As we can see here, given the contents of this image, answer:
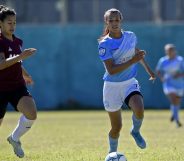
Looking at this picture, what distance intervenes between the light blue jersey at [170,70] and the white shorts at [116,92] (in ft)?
35.4

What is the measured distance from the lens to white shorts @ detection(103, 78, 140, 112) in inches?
432

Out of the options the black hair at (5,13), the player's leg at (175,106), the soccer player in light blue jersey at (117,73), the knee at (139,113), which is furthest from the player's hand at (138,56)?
the player's leg at (175,106)

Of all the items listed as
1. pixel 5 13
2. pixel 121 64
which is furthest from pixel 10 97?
pixel 121 64

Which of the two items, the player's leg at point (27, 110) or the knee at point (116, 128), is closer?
the player's leg at point (27, 110)

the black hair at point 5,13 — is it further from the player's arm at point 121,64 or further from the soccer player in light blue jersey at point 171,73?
the soccer player in light blue jersey at point 171,73

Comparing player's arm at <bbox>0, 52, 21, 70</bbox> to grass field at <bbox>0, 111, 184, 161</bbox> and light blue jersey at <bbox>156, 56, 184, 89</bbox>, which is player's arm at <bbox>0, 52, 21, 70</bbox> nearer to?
grass field at <bbox>0, 111, 184, 161</bbox>

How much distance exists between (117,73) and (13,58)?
1476mm

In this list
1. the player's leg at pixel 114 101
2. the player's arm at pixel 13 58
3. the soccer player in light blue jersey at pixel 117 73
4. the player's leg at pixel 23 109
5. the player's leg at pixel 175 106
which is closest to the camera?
the player's arm at pixel 13 58

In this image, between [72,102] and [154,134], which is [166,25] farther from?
[154,134]

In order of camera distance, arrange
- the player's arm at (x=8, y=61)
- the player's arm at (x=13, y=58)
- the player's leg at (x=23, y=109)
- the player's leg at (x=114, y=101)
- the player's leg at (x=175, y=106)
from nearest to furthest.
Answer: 1. the player's arm at (x=13, y=58)
2. the player's arm at (x=8, y=61)
3. the player's leg at (x=23, y=109)
4. the player's leg at (x=114, y=101)
5. the player's leg at (x=175, y=106)

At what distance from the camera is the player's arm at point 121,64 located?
1043cm

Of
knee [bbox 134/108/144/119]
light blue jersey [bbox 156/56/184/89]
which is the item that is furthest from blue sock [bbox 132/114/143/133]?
light blue jersey [bbox 156/56/184/89]

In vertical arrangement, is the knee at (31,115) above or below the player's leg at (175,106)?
above

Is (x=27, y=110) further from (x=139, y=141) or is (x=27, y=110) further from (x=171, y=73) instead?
(x=171, y=73)
